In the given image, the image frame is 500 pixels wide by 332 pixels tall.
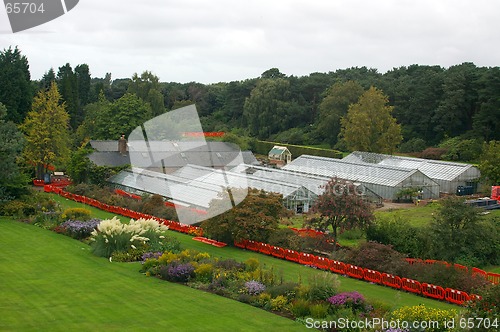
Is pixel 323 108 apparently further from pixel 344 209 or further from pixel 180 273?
pixel 180 273

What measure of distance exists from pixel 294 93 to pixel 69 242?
203 ft

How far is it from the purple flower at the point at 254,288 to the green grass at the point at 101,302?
0.88m

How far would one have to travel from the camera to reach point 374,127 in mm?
58312

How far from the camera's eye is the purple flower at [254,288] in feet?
62.2

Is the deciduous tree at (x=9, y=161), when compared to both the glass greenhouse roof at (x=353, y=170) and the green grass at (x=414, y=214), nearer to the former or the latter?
the green grass at (x=414, y=214)

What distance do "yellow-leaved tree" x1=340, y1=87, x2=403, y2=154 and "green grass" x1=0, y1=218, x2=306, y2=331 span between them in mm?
37873

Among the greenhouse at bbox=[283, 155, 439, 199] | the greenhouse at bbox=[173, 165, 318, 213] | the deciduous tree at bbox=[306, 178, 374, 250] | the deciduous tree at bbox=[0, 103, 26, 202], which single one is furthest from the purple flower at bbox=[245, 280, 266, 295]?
the greenhouse at bbox=[283, 155, 439, 199]

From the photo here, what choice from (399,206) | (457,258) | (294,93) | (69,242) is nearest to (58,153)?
(69,242)

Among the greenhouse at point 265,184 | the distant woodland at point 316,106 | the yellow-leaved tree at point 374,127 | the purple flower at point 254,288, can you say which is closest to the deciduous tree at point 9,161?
the greenhouse at point 265,184

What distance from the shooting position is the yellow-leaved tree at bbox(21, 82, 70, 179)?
4753 centimetres

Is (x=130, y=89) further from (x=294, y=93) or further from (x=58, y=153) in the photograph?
(x=58, y=153)

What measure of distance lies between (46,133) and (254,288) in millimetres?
33175

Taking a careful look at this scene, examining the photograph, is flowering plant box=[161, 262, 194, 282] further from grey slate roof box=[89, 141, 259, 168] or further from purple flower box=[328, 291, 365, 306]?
grey slate roof box=[89, 141, 259, 168]

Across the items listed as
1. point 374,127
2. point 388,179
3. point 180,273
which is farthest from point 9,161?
point 374,127
